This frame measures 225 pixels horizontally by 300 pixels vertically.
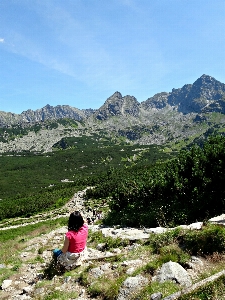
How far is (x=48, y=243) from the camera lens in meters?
20.2

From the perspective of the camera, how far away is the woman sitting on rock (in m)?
11.7

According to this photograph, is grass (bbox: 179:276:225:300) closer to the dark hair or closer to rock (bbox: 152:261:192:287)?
rock (bbox: 152:261:192:287)

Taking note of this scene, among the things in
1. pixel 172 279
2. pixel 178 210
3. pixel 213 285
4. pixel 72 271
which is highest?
pixel 213 285

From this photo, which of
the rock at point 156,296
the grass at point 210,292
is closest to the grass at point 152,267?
the grass at point 210,292

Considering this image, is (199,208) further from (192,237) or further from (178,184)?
(192,237)

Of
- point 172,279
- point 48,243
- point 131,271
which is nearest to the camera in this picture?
point 172,279

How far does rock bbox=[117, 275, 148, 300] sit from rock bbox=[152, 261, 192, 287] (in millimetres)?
487

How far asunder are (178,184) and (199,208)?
8625 millimetres

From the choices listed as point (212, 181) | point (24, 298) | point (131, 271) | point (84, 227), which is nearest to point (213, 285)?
point (131, 271)

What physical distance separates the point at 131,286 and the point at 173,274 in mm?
1664

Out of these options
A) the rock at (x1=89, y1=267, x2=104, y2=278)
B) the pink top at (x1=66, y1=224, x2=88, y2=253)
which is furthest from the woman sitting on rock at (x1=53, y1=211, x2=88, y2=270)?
the rock at (x1=89, y1=267, x2=104, y2=278)

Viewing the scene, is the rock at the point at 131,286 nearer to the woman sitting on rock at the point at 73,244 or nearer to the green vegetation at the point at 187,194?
the woman sitting on rock at the point at 73,244

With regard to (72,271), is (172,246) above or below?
above

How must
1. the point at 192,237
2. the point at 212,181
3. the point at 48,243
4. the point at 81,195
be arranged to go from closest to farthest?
the point at 192,237, the point at 48,243, the point at 212,181, the point at 81,195
